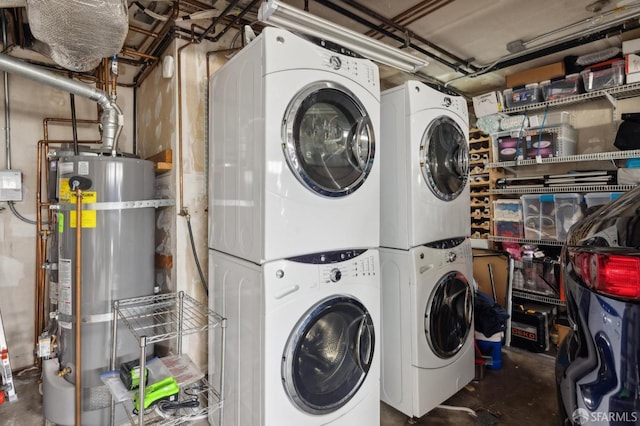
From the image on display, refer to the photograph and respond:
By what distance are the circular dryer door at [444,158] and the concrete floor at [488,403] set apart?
4.61 ft

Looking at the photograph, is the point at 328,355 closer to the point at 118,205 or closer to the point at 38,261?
the point at 118,205

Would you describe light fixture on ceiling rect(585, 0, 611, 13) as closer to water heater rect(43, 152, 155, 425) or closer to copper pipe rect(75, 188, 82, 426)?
water heater rect(43, 152, 155, 425)

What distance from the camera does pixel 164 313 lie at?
2057 mm

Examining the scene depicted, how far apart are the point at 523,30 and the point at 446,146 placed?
129cm

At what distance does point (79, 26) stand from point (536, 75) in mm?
3708

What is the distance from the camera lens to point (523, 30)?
2.63 metres

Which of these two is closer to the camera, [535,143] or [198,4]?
[198,4]

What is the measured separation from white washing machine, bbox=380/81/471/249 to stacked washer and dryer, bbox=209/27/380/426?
33cm

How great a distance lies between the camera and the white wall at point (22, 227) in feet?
8.21

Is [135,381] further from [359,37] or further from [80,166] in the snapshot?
[359,37]

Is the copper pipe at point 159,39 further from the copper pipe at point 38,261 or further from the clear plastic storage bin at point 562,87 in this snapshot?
the clear plastic storage bin at point 562,87

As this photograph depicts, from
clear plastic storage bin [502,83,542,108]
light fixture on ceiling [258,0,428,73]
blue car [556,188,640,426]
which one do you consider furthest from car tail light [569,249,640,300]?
clear plastic storage bin [502,83,542,108]

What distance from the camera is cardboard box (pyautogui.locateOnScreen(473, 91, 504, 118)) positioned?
11.1 ft

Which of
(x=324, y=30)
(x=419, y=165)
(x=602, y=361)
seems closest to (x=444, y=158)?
(x=419, y=165)
